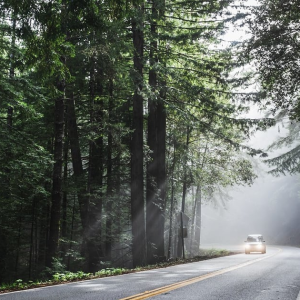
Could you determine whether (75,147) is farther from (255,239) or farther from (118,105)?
(255,239)

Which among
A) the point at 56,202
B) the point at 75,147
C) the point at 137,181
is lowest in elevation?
the point at 56,202

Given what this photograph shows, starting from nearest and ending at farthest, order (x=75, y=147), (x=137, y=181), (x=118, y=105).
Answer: (x=137, y=181) → (x=75, y=147) → (x=118, y=105)

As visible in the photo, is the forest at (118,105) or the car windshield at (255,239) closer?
the forest at (118,105)

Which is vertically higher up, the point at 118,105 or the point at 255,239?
the point at 118,105

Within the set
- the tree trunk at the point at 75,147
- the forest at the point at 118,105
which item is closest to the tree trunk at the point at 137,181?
the forest at the point at 118,105

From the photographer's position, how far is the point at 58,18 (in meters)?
7.84

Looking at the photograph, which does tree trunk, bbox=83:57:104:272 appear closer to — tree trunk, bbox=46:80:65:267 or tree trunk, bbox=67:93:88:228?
tree trunk, bbox=67:93:88:228

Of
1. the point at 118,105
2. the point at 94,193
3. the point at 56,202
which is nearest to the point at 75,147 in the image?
the point at 94,193

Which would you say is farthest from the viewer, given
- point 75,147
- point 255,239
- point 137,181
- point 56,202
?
point 255,239

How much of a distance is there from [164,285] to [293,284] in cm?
329

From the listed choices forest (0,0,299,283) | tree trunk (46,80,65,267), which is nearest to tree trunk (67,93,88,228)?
forest (0,0,299,283)

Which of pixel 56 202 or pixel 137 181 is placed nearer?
pixel 56 202

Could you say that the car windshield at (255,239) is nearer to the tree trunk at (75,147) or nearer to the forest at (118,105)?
the forest at (118,105)

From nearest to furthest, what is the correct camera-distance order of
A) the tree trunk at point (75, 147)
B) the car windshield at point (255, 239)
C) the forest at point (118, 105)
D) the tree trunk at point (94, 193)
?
the forest at point (118, 105) → the tree trunk at point (94, 193) → the tree trunk at point (75, 147) → the car windshield at point (255, 239)
